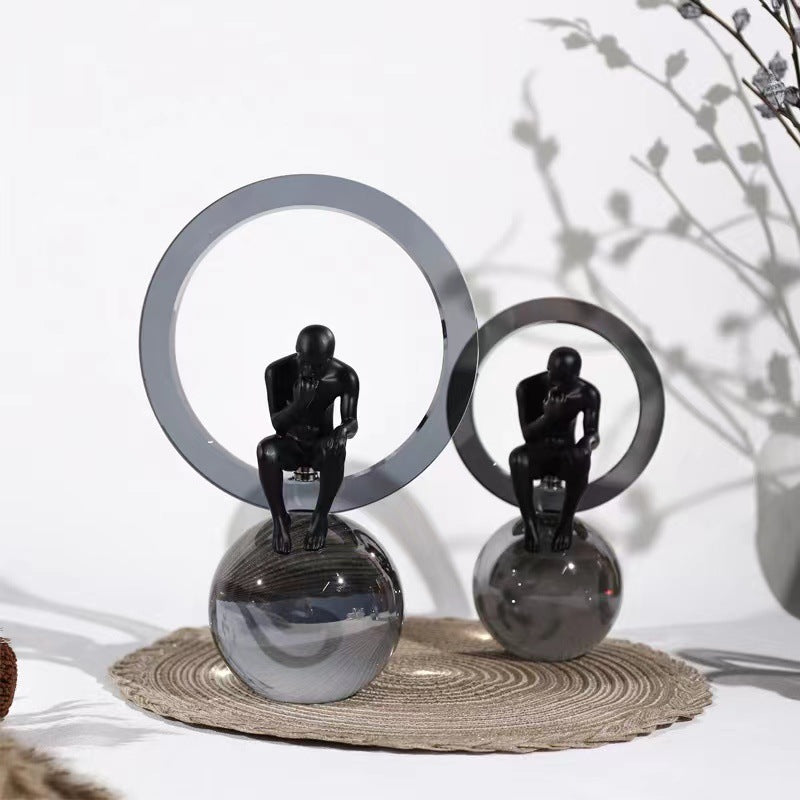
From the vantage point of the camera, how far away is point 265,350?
1643 millimetres

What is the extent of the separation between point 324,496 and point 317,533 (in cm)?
4

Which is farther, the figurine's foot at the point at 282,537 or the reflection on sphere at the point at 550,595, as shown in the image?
the reflection on sphere at the point at 550,595

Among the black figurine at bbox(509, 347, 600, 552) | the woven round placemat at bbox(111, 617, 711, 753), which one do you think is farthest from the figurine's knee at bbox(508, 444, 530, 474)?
the woven round placemat at bbox(111, 617, 711, 753)

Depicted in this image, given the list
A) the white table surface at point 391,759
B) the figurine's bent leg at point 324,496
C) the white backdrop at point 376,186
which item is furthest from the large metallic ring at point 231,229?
the white backdrop at point 376,186

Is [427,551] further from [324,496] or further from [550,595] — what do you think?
[324,496]

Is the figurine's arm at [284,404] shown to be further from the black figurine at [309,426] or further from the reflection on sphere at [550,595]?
the reflection on sphere at [550,595]

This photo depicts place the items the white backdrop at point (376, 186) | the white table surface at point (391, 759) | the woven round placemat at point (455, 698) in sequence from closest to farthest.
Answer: the white table surface at point (391, 759), the woven round placemat at point (455, 698), the white backdrop at point (376, 186)

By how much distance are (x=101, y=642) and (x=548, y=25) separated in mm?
1128

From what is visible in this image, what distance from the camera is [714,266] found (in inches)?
69.9

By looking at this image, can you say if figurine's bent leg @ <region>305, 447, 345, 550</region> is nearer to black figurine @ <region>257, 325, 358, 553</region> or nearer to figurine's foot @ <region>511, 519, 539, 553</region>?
black figurine @ <region>257, 325, 358, 553</region>

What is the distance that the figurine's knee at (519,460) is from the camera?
1.31 metres

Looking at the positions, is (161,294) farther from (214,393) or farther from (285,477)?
(214,393)

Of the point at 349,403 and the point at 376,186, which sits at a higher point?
the point at 376,186

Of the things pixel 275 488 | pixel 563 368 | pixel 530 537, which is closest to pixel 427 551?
pixel 530 537
